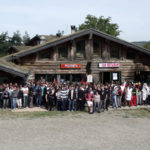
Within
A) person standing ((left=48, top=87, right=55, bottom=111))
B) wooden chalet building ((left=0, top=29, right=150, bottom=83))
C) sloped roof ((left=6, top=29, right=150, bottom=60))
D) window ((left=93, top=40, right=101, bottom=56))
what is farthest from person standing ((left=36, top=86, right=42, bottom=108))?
window ((left=93, top=40, right=101, bottom=56))

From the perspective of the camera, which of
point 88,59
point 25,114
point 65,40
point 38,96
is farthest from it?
point 88,59

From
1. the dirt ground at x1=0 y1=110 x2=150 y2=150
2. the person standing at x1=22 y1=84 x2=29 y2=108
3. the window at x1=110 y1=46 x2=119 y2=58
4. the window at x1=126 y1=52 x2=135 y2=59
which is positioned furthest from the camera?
the window at x1=126 y1=52 x2=135 y2=59

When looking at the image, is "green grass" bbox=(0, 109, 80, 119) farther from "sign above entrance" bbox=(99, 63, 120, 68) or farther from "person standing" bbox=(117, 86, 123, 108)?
"sign above entrance" bbox=(99, 63, 120, 68)

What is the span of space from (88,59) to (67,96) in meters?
6.15

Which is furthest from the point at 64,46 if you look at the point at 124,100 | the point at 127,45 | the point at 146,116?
the point at 146,116

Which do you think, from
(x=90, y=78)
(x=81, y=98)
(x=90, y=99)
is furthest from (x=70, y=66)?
(x=90, y=99)

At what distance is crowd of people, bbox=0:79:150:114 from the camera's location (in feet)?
50.1

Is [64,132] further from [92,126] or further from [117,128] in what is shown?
[117,128]

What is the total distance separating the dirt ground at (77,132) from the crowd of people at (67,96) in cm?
159

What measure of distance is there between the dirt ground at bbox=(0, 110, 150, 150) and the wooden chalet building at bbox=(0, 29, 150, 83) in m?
7.13

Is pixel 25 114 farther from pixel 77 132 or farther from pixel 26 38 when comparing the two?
pixel 26 38

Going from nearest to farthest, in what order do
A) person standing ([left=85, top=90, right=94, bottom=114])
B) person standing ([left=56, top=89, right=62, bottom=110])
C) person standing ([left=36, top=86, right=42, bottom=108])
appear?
person standing ([left=85, top=90, right=94, bottom=114]) < person standing ([left=56, top=89, right=62, bottom=110]) < person standing ([left=36, top=86, right=42, bottom=108])

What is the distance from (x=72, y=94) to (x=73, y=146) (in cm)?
739

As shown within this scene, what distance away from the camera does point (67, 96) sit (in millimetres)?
15391
